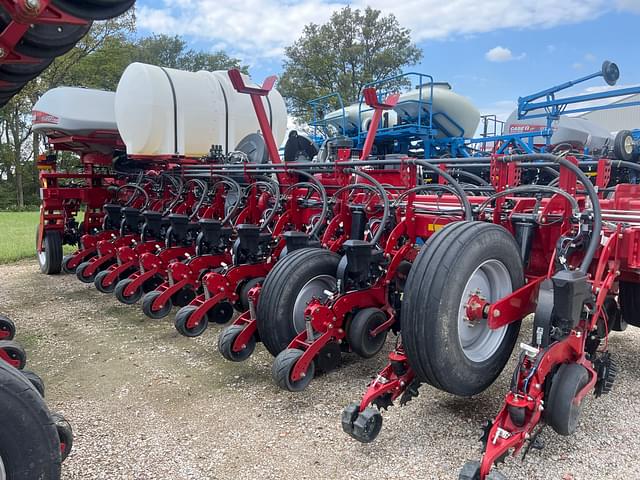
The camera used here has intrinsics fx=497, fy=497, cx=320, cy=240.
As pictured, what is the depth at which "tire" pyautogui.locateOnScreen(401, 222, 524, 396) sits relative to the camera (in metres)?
2.13

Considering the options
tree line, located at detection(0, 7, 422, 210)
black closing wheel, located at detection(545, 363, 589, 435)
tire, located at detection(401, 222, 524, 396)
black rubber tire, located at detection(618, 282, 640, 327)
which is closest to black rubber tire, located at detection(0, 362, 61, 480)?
tire, located at detection(401, 222, 524, 396)

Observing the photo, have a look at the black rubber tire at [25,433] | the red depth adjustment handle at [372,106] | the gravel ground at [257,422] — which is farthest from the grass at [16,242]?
the black rubber tire at [25,433]

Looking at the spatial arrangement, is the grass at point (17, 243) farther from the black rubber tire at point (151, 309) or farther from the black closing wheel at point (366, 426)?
the black closing wheel at point (366, 426)

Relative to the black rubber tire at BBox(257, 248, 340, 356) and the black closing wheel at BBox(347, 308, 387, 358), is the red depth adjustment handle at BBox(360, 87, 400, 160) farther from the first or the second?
the black closing wheel at BBox(347, 308, 387, 358)

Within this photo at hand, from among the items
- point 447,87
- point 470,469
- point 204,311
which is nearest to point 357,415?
point 470,469

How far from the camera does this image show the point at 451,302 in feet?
7.06

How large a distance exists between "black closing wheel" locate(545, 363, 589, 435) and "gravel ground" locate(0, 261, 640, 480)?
254mm

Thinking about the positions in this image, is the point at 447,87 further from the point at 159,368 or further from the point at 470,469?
the point at 470,469

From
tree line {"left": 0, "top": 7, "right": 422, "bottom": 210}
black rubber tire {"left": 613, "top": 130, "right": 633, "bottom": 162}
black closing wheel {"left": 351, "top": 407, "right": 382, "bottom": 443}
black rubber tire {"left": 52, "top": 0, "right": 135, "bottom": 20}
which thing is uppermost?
tree line {"left": 0, "top": 7, "right": 422, "bottom": 210}

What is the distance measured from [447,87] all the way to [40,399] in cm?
921

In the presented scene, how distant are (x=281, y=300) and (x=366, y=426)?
38.0 inches

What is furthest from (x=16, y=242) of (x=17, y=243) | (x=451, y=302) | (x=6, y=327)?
(x=451, y=302)

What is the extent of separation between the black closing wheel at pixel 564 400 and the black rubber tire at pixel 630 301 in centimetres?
146

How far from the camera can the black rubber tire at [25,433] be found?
1.42 meters
